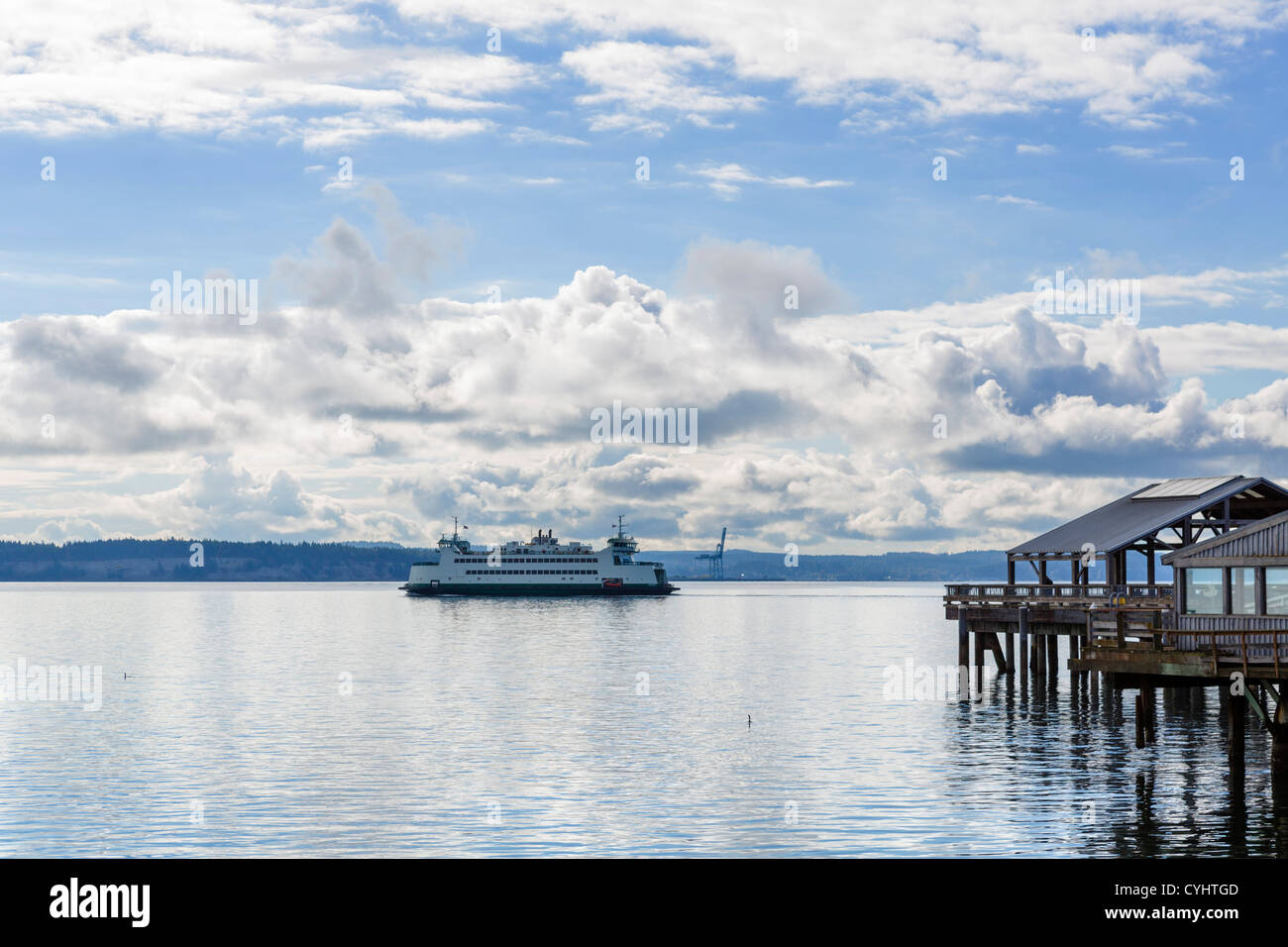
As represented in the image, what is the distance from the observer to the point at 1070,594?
53594mm

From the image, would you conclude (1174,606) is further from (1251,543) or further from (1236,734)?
(1236,734)

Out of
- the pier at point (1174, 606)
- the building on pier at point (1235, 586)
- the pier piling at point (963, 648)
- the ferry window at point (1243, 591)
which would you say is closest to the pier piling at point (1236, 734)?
the pier at point (1174, 606)

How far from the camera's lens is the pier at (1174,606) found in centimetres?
2947

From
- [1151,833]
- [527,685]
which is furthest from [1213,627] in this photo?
[527,685]

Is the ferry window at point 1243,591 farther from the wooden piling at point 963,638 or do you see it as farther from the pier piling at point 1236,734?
the wooden piling at point 963,638

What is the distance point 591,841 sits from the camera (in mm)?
26422

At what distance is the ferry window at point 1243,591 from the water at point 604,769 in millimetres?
4312

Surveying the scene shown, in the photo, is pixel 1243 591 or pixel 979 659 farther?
pixel 979 659

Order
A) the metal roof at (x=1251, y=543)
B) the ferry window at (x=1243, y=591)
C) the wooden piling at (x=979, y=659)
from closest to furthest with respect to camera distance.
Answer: the metal roof at (x=1251, y=543)
the ferry window at (x=1243, y=591)
the wooden piling at (x=979, y=659)

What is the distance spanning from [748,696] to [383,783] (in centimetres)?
2812

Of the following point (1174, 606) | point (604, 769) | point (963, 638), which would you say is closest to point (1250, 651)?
point (1174, 606)

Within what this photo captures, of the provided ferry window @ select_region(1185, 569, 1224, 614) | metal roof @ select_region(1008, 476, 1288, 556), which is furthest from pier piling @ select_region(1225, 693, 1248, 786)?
metal roof @ select_region(1008, 476, 1288, 556)

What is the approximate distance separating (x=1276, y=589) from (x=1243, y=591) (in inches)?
34.6
